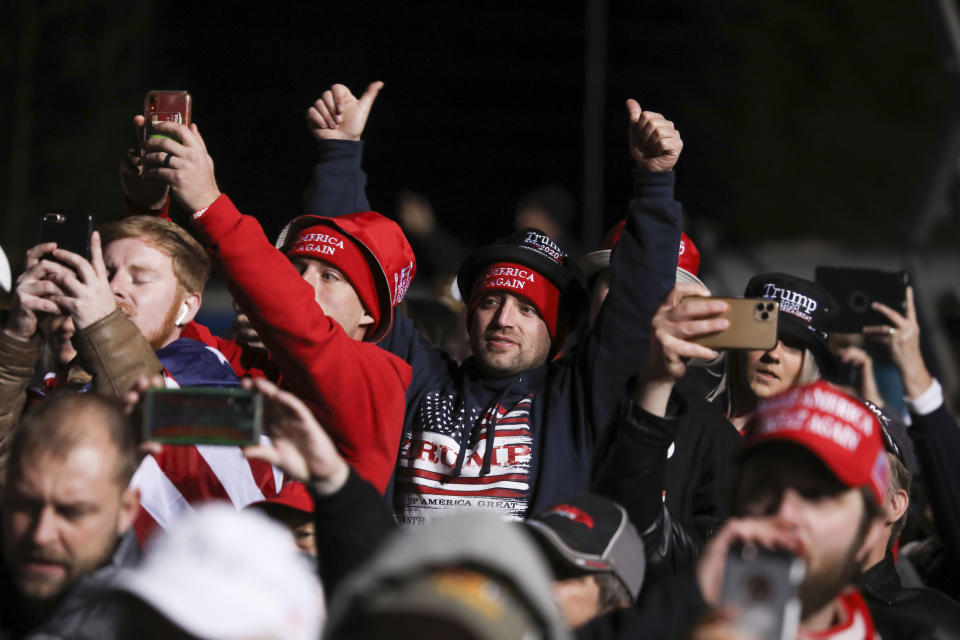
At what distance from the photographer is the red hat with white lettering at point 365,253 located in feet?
11.8

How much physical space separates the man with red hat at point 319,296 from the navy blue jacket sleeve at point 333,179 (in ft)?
0.93

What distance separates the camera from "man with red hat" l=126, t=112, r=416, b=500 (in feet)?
9.53

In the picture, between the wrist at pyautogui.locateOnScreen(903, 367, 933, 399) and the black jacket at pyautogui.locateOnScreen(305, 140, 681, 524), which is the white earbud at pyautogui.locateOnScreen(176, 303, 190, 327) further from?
the wrist at pyautogui.locateOnScreen(903, 367, 933, 399)

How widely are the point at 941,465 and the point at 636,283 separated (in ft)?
3.96

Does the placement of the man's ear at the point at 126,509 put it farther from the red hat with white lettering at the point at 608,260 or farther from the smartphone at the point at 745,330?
the red hat with white lettering at the point at 608,260

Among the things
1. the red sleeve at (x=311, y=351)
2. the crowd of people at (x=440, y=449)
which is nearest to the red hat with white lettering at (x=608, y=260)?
the crowd of people at (x=440, y=449)

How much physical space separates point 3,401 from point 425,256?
4918mm

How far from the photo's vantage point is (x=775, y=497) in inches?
83.1

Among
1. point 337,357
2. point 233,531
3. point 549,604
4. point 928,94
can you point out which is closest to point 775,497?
point 549,604

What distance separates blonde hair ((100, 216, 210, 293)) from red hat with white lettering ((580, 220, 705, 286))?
49.5 inches

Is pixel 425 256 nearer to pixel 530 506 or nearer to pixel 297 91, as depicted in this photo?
pixel 297 91

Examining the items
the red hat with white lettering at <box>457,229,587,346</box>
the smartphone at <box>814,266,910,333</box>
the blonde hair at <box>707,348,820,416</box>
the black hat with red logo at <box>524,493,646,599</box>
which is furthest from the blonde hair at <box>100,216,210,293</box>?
the smartphone at <box>814,266,910,333</box>

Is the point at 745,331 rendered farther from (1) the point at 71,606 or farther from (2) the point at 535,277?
(1) the point at 71,606

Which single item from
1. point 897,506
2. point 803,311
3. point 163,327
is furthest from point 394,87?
point 897,506
